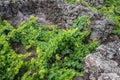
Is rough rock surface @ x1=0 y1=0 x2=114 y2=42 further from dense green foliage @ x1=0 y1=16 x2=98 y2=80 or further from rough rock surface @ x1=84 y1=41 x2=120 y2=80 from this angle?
rough rock surface @ x1=84 y1=41 x2=120 y2=80

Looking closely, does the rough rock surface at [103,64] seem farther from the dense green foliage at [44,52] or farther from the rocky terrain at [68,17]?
the dense green foliage at [44,52]

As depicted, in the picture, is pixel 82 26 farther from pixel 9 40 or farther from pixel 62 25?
pixel 9 40

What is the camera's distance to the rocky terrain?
23.5ft

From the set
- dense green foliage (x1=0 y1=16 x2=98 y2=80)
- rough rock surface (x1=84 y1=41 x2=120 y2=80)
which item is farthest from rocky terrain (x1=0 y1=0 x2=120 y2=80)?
dense green foliage (x1=0 y1=16 x2=98 y2=80)

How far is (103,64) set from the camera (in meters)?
6.71

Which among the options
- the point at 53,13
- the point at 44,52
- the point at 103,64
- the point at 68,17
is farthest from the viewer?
the point at 53,13

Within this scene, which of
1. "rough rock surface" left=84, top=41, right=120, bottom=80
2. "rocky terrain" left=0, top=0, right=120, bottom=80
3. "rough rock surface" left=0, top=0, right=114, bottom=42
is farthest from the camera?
"rough rock surface" left=0, top=0, right=114, bottom=42

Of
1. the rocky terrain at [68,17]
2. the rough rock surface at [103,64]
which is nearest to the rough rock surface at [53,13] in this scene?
the rocky terrain at [68,17]

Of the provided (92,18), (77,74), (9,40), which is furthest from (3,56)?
(92,18)

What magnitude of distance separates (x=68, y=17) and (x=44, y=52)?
2204 mm

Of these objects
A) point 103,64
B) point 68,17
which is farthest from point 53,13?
point 103,64

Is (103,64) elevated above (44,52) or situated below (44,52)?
below

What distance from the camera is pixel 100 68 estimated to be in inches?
261

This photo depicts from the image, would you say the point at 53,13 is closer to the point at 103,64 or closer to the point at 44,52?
the point at 44,52
